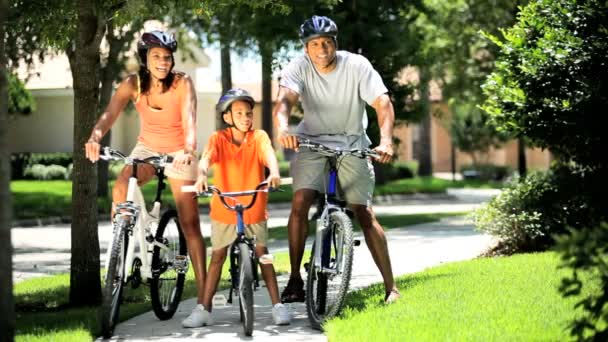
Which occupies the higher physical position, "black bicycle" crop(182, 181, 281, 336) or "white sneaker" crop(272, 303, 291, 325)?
"black bicycle" crop(182, 181, 281, 336)

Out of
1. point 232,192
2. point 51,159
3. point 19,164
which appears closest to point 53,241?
point 232,192

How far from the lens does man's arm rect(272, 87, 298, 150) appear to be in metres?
8.05

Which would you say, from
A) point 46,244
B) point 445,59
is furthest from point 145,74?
point 445,59

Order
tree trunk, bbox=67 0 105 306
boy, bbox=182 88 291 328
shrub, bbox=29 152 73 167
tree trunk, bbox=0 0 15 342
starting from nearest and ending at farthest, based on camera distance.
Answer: tree trunk, bbox=0 0 15 342
boy, bbox=182 88 291 328
tree trunk, bbox=67 0 105 306
shrub, bbox=29 152 73 167

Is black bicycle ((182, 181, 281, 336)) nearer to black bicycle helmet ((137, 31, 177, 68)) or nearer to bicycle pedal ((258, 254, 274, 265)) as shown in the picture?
bicycle pedal ((258, 254, 274, 265))

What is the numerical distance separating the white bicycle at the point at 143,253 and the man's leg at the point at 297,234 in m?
0.79

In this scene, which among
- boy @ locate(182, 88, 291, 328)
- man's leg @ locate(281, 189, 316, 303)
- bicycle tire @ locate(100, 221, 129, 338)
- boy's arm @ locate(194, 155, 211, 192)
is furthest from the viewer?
man's leg @ locate(281, 189, 316, 303)

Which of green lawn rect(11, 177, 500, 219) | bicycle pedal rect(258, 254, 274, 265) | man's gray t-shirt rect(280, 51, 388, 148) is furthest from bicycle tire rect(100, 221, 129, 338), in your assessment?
green lawn rect(11, 177, 500, 219)

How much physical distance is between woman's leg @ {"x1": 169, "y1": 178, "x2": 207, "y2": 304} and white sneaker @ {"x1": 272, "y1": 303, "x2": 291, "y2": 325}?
614 mm

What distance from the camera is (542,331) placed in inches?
281

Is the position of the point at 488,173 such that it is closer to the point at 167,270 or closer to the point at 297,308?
the point at 297,308

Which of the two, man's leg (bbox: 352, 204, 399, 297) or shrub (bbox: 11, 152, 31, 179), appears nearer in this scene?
man's leg (bbox: 352, 204, 399, 297)

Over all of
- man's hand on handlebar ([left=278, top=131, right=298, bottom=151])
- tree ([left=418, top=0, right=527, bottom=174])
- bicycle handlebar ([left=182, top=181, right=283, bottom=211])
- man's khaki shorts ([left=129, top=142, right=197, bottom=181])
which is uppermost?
tree ([left=418, top=0, right=527, bottom=174])

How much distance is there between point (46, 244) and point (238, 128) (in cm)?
1250
